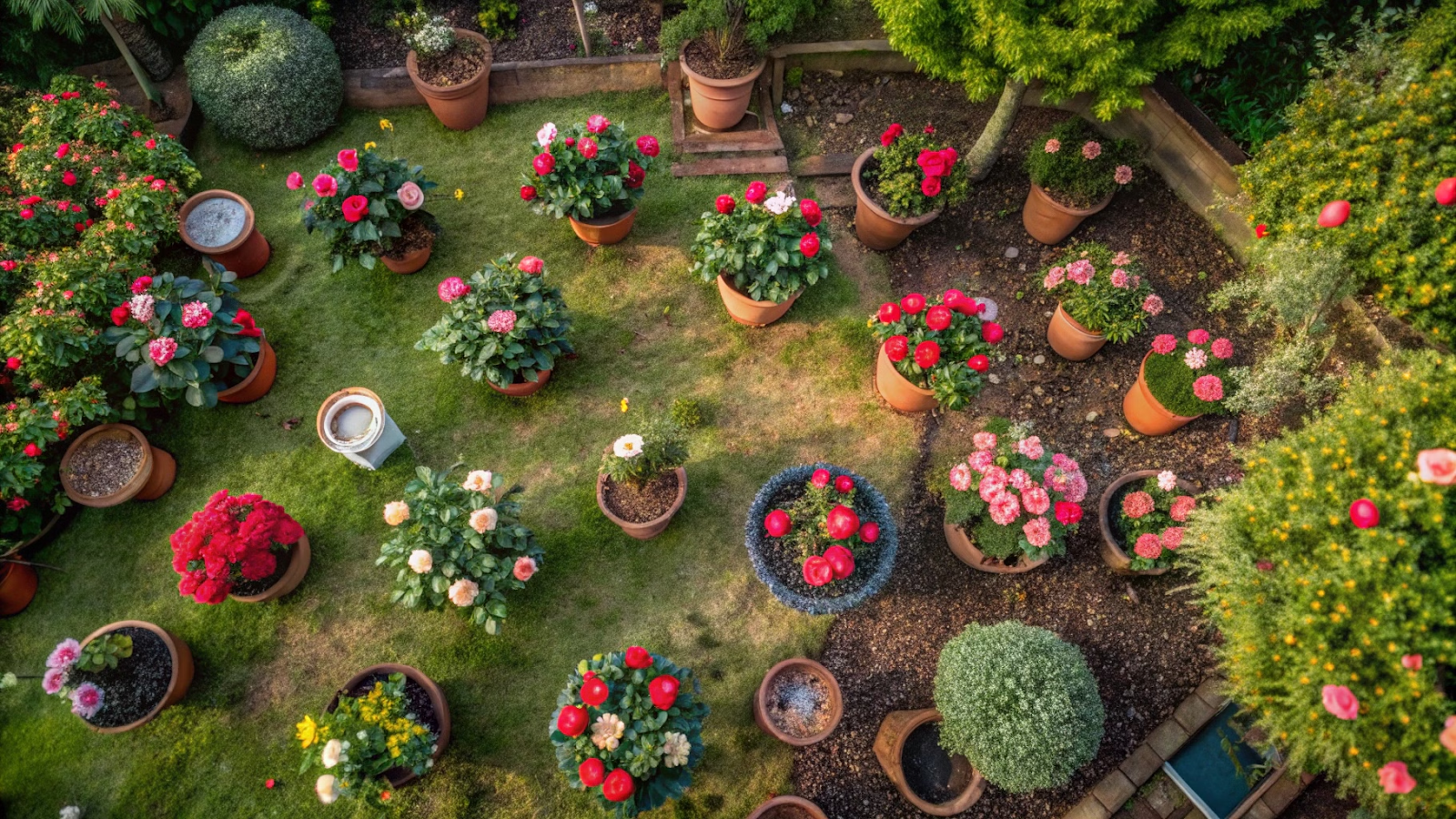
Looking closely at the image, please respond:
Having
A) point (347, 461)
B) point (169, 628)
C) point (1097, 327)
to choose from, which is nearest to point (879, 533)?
point (1097, 327)

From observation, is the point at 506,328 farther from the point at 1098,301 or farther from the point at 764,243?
the point at 1098,301

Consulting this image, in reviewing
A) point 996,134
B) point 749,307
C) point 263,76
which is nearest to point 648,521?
point 749,307

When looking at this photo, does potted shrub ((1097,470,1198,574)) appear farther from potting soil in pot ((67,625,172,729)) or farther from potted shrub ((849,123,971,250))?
potting soil in pot ((67,625,172,729))

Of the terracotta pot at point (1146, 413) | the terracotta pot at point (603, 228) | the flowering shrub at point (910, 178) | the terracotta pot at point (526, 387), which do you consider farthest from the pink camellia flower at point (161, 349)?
the terracotta pot at point (1146, 413)

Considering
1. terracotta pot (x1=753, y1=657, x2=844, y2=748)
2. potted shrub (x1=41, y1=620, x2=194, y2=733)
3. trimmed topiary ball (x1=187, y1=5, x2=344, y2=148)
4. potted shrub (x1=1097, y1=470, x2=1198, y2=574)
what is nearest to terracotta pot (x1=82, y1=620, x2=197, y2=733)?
potted shrub (x1=41, y1=620, x2=194, y2=733)

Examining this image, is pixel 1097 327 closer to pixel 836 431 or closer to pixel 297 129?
pixel 836 431

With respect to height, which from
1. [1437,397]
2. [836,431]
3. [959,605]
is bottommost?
[959,605]

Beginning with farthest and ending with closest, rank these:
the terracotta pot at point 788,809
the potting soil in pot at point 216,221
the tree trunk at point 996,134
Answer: the potting soil in pot at point 216,221 → the tree trunk at point 996,134 → the terracotta pot at point 788,809

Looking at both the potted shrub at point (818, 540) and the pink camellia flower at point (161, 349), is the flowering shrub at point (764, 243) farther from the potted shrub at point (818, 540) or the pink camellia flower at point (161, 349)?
the pink camellia flower at point (161, 349)
